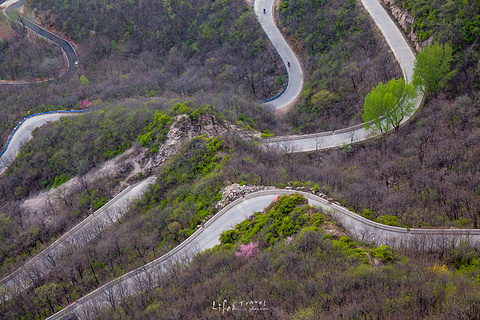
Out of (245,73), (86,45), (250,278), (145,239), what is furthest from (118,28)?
(250,278)

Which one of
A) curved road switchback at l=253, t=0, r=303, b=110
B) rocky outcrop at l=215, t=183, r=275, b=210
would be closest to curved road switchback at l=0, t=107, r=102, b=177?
curved road switchback at l=253, t=0, r=303, b=110

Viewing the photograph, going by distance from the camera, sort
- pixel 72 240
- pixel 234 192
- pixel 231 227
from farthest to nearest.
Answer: pixel 72 240, pixel 234 192, pixel 231 227

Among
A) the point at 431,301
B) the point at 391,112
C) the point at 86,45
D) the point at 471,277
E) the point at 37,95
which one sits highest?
the point at 86,45

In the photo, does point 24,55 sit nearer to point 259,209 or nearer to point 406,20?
point 259,209

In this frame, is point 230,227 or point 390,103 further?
point 390,103

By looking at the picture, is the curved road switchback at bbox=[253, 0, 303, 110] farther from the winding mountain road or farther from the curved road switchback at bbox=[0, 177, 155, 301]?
the curved road switchback at bbox=[0, 177, 155, 301]

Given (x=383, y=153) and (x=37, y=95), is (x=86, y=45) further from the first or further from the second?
(x=383, y=153)

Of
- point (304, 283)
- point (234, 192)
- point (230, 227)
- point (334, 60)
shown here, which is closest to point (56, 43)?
point (334, 60)
